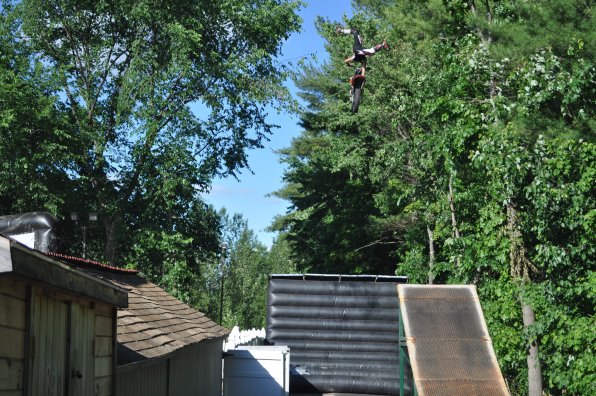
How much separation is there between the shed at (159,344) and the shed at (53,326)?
3.14 ft

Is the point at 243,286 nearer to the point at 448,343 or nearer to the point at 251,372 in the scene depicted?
the point at 251,372

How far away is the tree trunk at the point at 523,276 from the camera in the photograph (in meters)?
17.8

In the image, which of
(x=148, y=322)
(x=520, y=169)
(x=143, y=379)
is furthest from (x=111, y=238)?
(x=143, y=379)

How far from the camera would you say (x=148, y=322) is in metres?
13.7

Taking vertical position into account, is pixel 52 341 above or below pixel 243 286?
below

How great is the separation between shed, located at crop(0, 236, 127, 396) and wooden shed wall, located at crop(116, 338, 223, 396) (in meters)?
0.98

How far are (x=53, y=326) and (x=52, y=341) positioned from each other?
0.45 ft

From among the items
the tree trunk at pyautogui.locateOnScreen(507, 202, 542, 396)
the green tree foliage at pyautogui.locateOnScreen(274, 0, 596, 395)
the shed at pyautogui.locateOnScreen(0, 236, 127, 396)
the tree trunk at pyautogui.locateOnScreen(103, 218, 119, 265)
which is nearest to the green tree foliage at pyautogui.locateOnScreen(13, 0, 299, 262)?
the tree trunk at pyautogui.locateOnScreen(103, 218, 119, 265)

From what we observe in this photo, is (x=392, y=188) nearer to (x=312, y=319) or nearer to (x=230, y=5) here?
(x=230, y=5)

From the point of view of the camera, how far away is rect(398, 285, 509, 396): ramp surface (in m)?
12.7

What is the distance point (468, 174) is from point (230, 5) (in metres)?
16.4

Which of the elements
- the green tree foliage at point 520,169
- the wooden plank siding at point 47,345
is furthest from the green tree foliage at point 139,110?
the wooden plank siding at point 47,345

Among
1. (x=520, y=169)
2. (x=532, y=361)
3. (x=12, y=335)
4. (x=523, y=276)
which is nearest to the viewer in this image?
(x=12, y=335)

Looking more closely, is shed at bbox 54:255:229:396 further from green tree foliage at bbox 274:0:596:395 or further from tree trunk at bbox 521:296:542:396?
tree trunk at bbox 521:296:542:396
